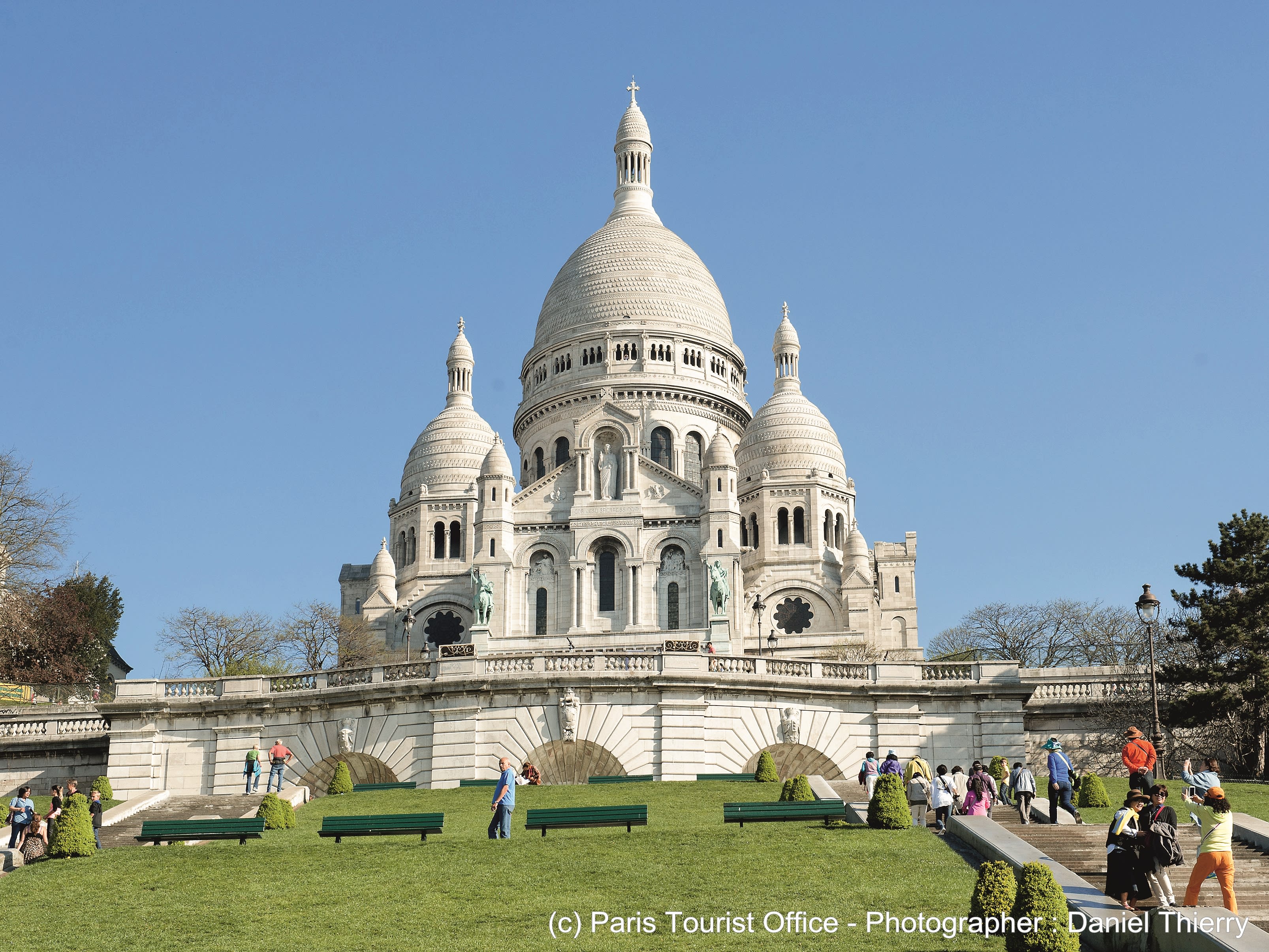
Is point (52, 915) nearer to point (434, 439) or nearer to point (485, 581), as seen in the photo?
point (485, 581)

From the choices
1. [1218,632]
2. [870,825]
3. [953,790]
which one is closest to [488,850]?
[870,825]

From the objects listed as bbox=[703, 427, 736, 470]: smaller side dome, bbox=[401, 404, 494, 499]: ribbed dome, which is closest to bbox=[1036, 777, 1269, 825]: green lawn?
bbox=[703, 427, 736, 470]: smaller side dome

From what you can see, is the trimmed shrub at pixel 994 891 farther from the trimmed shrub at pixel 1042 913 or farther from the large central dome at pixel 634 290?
the large central dome at pixel 634 290

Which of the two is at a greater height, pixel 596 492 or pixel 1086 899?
pixel 596 492

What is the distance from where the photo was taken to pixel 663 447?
87375 mm

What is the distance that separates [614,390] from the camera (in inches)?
3460

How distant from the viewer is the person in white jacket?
23.5 m

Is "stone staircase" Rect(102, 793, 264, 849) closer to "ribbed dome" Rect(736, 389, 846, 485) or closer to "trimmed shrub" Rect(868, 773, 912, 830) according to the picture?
"trimmed shrub" Rect(868, 773, 912, 830)

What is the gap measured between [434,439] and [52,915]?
72.8m

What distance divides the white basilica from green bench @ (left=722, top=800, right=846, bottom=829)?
131ft

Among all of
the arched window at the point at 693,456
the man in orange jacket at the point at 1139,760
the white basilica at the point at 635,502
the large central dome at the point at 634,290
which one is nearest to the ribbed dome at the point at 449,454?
the white basilica at the point at 635,502

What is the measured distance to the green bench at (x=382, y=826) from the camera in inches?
930

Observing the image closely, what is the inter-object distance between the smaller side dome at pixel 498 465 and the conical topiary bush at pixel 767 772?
48.5 metres

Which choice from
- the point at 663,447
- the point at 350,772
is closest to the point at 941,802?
the point at 350,772
